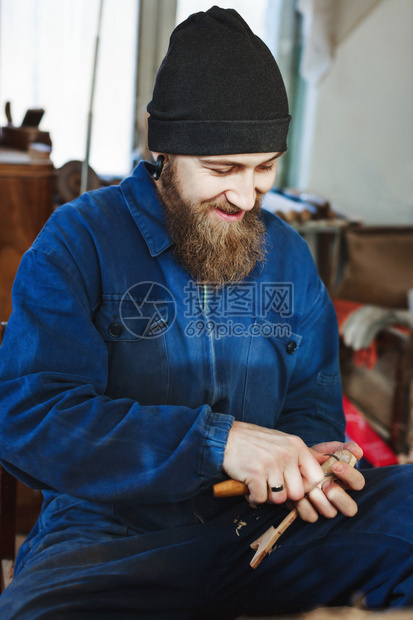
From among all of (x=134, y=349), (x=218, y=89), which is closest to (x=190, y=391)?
(x=134, y=349)

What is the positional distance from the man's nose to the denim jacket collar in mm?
171

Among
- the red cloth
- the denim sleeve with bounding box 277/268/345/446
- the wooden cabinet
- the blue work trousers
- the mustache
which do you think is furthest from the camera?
the red cloth

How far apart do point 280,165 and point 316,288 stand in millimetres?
2488

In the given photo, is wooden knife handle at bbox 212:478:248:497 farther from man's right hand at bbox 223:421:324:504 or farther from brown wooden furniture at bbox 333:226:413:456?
brown wooden furniture at bbox 333:226:413:456

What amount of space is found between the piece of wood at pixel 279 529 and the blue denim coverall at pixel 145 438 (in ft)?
0.24

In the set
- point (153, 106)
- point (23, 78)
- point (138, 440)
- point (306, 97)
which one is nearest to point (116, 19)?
point (23, 78)

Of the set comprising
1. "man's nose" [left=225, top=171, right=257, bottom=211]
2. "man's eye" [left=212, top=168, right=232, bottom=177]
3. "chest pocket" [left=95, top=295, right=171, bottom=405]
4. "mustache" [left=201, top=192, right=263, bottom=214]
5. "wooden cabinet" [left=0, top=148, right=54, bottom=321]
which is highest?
"man's eye" [left=212, top=168, right=232, bottom=177]

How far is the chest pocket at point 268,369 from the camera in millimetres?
1529

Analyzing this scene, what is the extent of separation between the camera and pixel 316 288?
5.44 feet

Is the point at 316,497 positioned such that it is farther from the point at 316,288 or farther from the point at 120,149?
the point at 120,149

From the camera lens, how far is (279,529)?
3.91 ft

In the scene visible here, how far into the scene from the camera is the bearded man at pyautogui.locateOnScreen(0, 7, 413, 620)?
120 cm

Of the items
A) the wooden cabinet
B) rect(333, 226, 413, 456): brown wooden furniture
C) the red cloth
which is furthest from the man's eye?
rect(333, 226, 413, 456): brown wooden furniture

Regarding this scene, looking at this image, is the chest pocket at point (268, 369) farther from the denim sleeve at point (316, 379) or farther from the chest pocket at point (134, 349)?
the chest pocket at point (134, 349)
